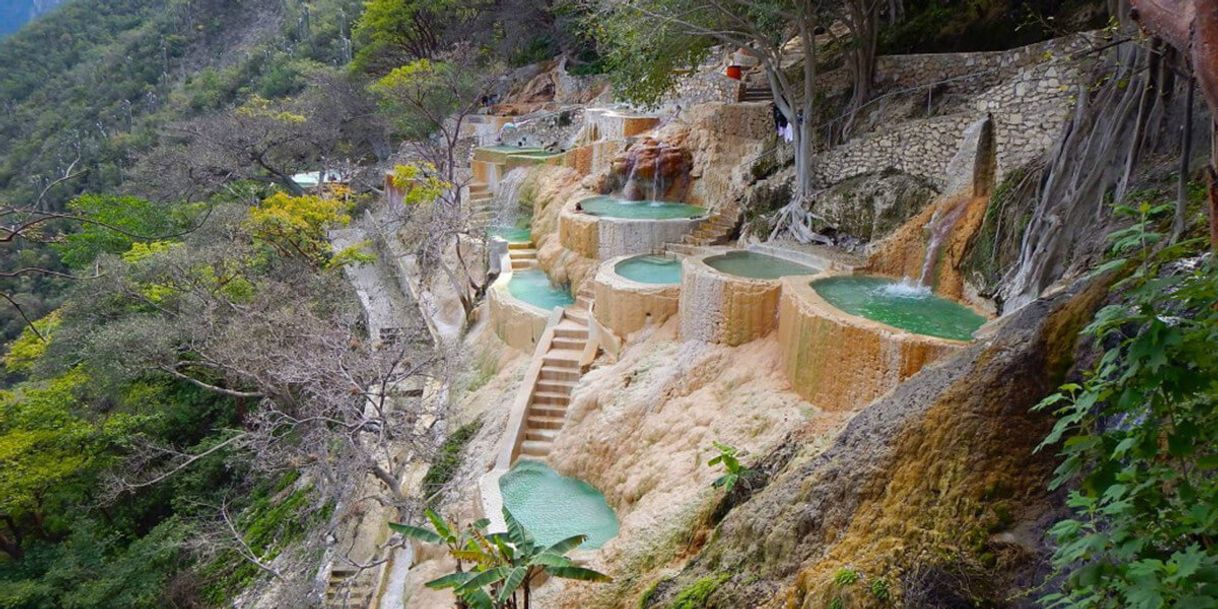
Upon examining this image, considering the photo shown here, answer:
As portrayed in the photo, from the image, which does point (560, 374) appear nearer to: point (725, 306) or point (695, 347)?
point (695, 347)

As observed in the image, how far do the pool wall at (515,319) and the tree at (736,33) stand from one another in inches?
221

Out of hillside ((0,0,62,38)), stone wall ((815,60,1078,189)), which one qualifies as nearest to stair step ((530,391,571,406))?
stone wall ((815,60,1078,189))

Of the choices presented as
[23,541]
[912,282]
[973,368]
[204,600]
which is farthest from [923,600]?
[23,541]

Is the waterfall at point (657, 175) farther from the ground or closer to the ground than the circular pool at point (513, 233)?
farther from the ground

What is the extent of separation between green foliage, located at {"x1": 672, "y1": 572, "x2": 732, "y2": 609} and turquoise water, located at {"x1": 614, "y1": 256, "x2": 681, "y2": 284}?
27.3 ft

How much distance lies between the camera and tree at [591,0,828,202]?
46.5 ft

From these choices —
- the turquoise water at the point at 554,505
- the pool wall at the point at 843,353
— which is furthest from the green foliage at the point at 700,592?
the turquoise water at the point at 554,505

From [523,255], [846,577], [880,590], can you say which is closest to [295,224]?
[523,255]

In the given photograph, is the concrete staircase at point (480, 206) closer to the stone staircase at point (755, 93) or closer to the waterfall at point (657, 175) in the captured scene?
the waterfall at point (657, 175)

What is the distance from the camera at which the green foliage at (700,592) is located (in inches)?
236

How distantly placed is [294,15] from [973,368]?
218ft

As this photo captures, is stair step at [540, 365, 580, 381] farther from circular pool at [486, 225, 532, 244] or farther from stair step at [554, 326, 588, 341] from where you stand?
circular pool at [486, 225, 532, 244]

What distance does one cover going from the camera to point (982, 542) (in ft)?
15.5

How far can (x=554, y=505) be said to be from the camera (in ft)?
36.4
